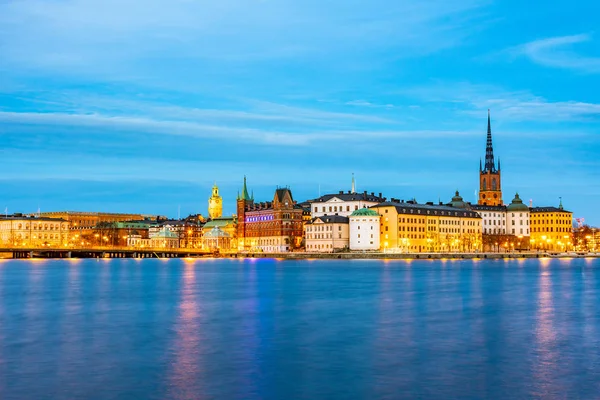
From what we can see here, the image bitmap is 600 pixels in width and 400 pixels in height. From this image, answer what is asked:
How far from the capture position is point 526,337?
3077 centimetres

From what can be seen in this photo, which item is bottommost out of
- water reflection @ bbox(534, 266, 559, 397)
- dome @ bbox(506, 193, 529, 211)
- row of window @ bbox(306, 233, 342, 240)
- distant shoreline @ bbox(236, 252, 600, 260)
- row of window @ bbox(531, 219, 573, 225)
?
water reflection @ bbox(534, 266, 559, 397)

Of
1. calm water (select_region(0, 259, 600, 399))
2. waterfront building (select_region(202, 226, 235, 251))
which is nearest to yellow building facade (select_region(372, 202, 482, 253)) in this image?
waterfront building (select_region(202, 226, 235, 251))

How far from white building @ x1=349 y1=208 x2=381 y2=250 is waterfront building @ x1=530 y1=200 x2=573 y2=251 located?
50.8 meters

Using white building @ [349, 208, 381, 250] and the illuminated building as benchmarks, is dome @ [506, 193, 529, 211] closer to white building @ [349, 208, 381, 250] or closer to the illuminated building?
the illuminated building

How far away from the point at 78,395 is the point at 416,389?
27.0 ft

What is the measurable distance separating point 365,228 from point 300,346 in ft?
404

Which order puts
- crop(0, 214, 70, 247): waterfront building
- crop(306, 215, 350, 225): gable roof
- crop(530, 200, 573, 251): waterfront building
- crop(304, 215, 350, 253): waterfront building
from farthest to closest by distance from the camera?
crop(0, 214, 70, 247): waterfront building, crop(530, 200, 573, 251): waterfront building, crop(304, 215, 350, 253): waterfront building, crop(306, 215, 350, 225): gable roof

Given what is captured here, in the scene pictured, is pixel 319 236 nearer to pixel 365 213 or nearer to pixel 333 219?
pixel 333 219

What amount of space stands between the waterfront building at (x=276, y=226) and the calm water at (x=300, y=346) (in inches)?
4779

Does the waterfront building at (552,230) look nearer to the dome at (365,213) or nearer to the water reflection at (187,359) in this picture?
the dome at (365,213)

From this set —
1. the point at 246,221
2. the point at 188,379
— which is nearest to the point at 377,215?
the point at 246,221

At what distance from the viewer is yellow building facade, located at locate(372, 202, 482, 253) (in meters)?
153

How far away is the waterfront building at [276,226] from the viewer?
173625 mm

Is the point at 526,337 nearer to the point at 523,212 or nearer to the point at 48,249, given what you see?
the point at 48,249
